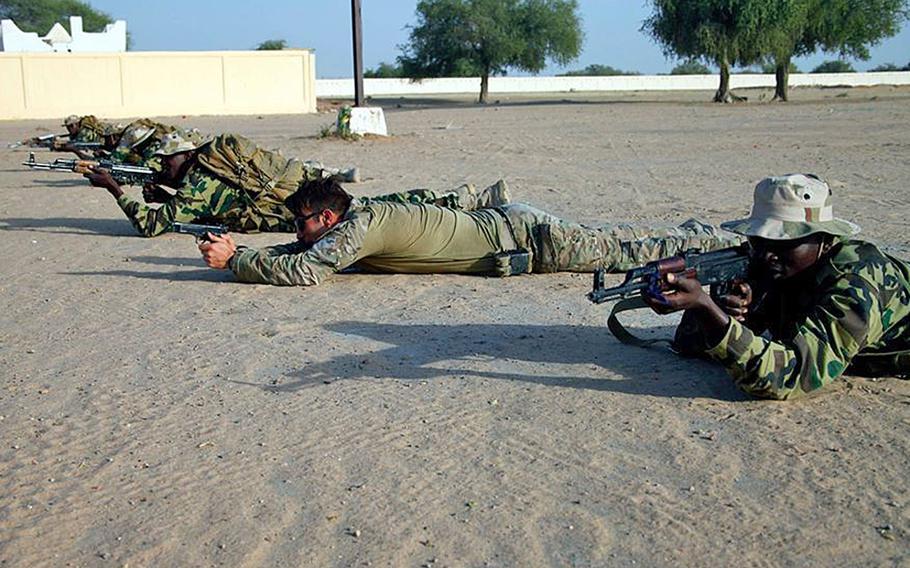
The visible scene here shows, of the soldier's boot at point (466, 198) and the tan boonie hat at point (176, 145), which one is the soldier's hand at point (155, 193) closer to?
the tan boonie hat at point (176, 145)

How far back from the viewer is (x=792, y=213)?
4.19 metres

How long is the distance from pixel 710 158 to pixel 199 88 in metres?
25.0

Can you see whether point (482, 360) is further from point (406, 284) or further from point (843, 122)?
point (843, 122)

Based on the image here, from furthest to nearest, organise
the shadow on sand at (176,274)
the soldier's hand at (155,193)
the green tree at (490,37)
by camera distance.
→ the green tree at (490,37)
the soldier's hand at (155,193)
the shadow on sand at (176,274)

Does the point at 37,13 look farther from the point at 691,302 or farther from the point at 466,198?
the point at 691,302

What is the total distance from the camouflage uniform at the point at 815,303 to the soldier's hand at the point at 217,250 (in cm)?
386

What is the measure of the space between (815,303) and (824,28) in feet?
141

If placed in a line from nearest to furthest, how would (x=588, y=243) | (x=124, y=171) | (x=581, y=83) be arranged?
(x=588, y=243) < (x=124, y=171) < (x=581, y=83)

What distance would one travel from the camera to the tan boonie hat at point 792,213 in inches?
164

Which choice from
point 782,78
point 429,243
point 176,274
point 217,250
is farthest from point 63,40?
point 429,243

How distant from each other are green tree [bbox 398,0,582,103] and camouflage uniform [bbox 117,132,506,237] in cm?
4520

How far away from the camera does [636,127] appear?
24969 mm

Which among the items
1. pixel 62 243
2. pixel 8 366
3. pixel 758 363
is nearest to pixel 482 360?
pixel 758 363

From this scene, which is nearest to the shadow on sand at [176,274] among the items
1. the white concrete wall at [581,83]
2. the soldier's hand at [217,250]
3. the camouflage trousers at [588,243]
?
the soldier's hand at [217,250]
